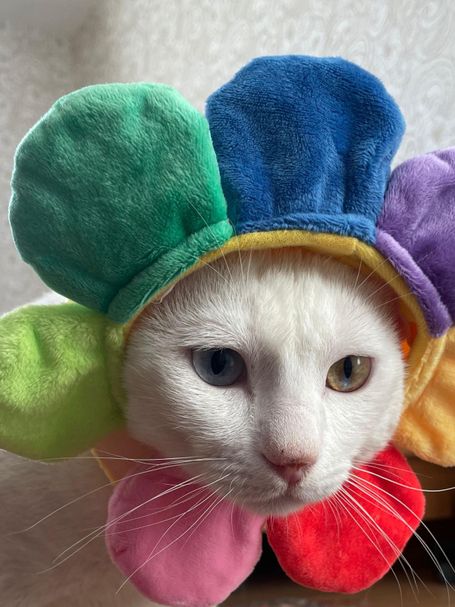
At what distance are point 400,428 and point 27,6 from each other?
1.37 m

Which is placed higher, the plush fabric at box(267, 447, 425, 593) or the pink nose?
the pink nose

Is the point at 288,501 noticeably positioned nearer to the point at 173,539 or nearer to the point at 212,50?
the point at 173,539

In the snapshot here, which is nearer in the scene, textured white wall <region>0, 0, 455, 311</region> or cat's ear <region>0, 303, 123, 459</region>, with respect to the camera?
cat's ear <region>0, 303, 123, 459</region>

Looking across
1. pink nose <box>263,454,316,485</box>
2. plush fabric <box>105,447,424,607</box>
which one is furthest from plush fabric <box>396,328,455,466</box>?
pink nose <box>263,454,316,485</box>

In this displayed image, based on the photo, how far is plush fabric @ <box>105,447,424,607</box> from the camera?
0.41 m

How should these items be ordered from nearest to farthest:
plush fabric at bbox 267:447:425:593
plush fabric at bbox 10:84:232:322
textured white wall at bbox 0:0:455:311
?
plush fabric at bbox 10:84:232:322 < plush fabric at bbox 267:447:425:593 < textured white wall at bbox 0:0:455:311

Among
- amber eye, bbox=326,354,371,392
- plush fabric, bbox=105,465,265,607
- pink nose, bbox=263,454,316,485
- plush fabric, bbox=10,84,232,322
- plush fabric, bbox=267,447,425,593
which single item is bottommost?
plush fabric, bbox=267,447,425,593

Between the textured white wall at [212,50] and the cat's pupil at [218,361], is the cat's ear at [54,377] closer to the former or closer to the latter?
the cat's pupil at [218,361]

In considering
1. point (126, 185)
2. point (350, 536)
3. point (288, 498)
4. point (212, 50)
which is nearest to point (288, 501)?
point (288, 498)

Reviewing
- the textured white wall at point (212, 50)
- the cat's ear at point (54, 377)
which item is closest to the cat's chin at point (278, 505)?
the cat's ear at point (54, 377)

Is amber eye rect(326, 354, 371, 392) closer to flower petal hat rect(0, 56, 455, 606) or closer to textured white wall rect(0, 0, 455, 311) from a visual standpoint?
flower petal hat rect(0, 56, 455, 606)

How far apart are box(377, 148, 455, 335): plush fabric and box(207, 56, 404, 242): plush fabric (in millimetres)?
13

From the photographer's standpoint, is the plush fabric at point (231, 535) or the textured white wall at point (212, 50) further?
the textured white wall at point (212, 50)

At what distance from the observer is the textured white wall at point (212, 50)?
772 mm
